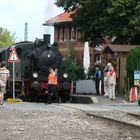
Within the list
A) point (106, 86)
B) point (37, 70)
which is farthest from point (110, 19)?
point (37, 70)

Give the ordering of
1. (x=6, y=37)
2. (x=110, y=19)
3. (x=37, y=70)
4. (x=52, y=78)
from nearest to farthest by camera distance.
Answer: (x=52, y=78)
(x=37, y=70)
(x=110, y=19)
(x=6, y=37)

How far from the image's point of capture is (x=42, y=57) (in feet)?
103

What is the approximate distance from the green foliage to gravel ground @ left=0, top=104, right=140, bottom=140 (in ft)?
28.8

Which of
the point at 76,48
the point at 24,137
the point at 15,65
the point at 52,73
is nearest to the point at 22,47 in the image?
the point at 15,65

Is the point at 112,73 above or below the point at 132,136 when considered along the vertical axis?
above

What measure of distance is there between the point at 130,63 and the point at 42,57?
4.54 metres

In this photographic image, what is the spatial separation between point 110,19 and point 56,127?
21.8 meters

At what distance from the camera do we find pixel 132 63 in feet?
102

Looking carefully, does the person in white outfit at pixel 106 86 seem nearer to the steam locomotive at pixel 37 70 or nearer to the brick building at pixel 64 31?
the steam locomotive at pixel 37 70

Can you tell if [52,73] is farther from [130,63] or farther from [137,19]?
[137,19]

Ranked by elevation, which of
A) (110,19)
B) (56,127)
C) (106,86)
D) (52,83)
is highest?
(110,19)

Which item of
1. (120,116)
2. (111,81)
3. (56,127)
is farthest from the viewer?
(111,81)

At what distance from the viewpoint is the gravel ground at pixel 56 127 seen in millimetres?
14899

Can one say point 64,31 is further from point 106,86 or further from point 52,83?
point 52,83
